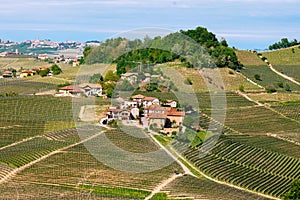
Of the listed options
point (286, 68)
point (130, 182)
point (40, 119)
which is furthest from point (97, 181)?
point (286, 68)

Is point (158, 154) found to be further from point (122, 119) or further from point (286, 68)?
point (286, 68)

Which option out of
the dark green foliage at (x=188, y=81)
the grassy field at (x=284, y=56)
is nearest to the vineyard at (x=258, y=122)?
the dark green foliage at (x=188, y=81)

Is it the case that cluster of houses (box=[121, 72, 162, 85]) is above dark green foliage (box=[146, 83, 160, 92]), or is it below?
above

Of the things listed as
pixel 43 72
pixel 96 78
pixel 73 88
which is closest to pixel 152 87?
pixel 96 78

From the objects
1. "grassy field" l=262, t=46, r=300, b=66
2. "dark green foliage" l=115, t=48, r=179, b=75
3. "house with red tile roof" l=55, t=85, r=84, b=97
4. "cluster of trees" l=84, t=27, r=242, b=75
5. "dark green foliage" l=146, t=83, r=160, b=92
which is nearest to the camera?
"house with red tile roof" l=55, t=85, r=84, b=97

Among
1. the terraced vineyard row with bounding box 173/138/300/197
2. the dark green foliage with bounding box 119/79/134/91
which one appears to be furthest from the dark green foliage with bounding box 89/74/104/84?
the terraced vineyard row with bounding box 173/138/300/197

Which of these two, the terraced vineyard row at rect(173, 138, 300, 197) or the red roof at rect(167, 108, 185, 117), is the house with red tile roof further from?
the terraced vineyard row at rect(173, 138, 300, 197)
